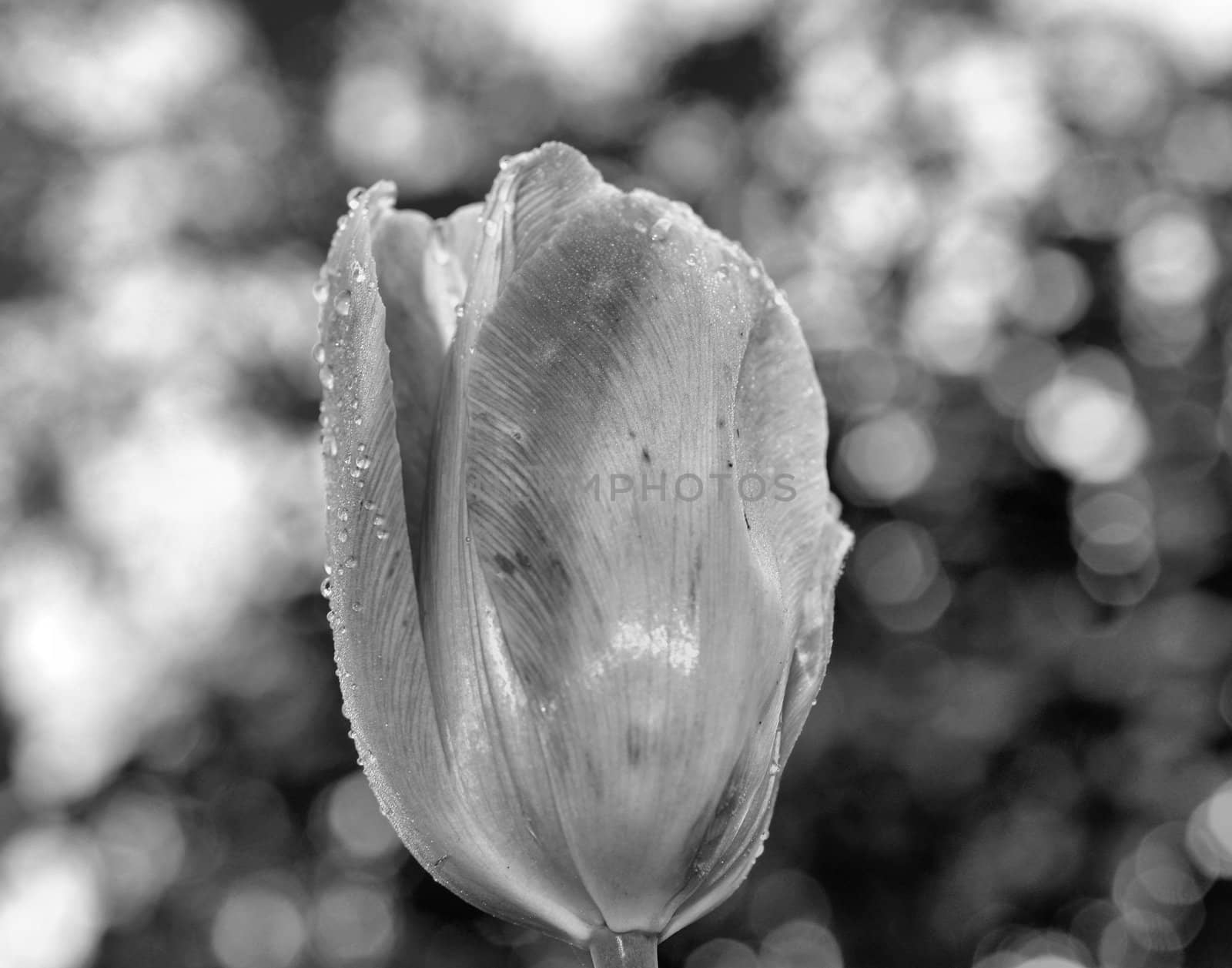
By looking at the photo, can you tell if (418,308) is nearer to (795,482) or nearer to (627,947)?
(795,482)

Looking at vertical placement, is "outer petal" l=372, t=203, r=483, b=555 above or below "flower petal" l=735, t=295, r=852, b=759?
above

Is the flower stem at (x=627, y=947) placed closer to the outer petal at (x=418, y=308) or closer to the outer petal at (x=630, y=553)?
the outer petal at (x=630, y=553)

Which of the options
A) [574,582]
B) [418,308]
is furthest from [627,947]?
[418,308]

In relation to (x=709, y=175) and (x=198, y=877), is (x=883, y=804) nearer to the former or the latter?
(x=709, y=175)

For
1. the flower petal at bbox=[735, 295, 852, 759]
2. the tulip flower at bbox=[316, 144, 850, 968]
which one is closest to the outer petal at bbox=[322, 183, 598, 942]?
the tulip flower at bbox=[316, 144, 850, 968]

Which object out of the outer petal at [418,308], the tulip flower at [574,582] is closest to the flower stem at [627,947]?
the tulip flower at [574,582]

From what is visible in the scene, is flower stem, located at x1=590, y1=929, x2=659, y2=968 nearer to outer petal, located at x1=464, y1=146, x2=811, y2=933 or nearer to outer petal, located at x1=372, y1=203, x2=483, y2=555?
outer petal, located at x1=464, y1=146, x2=811, y2=933

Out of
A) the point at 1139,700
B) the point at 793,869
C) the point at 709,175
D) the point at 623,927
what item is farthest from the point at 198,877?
the point at 623,927
